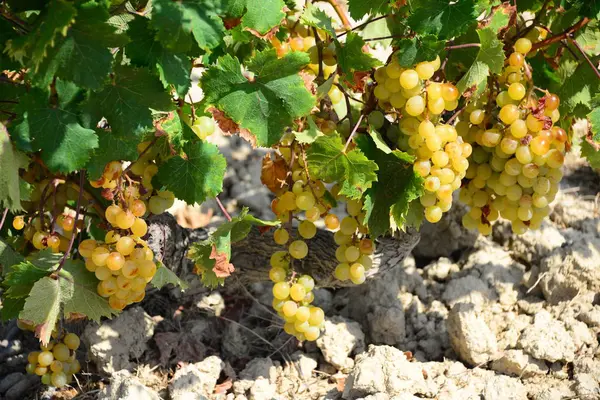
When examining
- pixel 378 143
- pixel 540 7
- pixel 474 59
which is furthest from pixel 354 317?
pixel 540 7

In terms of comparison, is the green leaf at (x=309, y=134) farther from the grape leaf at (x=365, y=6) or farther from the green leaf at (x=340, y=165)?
the grape leaf at (x=365, y=6)

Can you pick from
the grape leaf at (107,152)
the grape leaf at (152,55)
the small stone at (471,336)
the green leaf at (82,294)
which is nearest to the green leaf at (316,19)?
the grape leaf at (152,55)

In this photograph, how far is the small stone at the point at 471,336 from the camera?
91.7 inches

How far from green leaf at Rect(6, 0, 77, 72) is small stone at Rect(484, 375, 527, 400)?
1.52 m

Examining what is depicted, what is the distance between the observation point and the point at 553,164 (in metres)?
2.05

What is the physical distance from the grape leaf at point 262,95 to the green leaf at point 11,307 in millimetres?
765

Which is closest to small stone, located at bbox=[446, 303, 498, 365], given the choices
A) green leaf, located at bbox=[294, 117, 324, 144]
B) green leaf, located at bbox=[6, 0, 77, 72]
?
green leaf, located at bbox=[294, 117, 324, 144]

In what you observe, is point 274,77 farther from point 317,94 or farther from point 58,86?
point 58,86

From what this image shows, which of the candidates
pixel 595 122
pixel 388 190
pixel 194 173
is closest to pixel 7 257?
pixel 194 173

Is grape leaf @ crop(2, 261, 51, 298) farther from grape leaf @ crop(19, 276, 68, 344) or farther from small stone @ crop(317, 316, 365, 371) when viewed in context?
small stone @ crop(317, 316, 365, 371)

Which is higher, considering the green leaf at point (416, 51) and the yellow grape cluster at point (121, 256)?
the green leaf at point (416, 51)

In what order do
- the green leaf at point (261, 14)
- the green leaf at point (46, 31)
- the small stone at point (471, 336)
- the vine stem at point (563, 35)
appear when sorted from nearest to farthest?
the green leaf at point (46, 31) → the green leaf at point (261, 14) → the vine stem at point (563, 35) → the small stone at point (471, 336)

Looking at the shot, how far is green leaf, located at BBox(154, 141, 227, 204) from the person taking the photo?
74.6 inches

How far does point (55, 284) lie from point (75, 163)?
38cm
